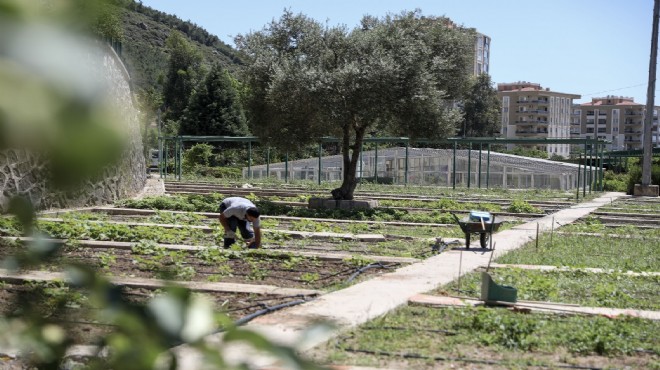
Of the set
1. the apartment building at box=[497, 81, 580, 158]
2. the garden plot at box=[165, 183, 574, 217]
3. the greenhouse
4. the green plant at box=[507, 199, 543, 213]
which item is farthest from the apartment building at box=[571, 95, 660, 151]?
the green plant at box=[507, 199, 543, 213]

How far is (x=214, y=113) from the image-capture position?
211 ft

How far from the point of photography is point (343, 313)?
302 inches

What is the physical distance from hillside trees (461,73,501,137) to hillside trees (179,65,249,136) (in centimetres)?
2741

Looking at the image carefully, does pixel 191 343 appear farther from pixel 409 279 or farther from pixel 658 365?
pixel 409 279

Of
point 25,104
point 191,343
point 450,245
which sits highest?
point 25,104

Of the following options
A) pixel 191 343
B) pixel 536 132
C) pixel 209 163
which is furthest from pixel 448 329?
pixel 536 132

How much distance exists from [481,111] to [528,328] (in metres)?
78.2

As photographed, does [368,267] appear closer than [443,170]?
Yes

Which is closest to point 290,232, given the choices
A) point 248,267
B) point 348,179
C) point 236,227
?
point 236,227

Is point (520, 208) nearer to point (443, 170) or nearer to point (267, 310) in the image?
point (267, 310)

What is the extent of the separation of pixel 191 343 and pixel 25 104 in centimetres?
26

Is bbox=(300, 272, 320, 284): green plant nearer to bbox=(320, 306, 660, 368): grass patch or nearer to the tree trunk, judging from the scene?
bbox=(320, 306, 660, 368): grass patch

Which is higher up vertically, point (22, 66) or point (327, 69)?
point (327, 69)

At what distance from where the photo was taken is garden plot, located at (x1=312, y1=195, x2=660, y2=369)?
6043 millimetres
